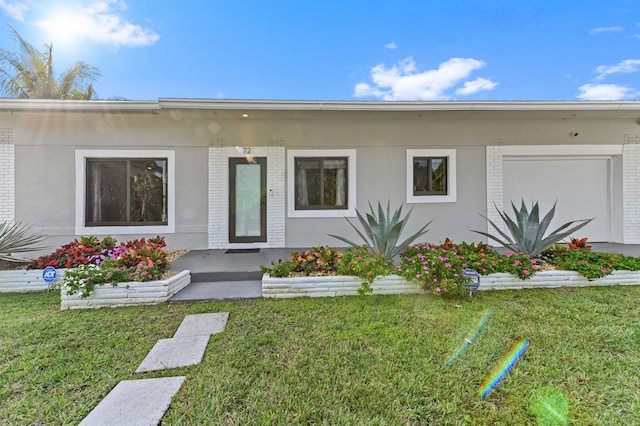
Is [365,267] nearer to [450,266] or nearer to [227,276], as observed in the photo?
[450,266]

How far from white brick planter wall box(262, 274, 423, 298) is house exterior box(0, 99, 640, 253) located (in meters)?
2.70

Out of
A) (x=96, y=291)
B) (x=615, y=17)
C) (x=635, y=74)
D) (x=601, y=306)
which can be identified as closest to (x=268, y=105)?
(x=96, y=291)

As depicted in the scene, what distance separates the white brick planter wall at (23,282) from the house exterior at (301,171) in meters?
2.13

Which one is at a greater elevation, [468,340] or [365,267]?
[365,267]

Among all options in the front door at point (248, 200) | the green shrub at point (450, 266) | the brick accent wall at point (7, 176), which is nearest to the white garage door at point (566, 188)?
the green shrub at point (450, 266)

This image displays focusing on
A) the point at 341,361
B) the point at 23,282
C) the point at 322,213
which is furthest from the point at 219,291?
the point at 322,213

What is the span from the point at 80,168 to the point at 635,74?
50.0ft

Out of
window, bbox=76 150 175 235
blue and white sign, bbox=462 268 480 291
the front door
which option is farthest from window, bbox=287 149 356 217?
blue and white sign, bbox=462 268 480 291

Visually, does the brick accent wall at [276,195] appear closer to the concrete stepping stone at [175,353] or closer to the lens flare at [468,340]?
the concrete stepping stone at [175,353]

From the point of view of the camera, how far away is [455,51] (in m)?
9.56

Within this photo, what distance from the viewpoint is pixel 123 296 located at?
3.42 m

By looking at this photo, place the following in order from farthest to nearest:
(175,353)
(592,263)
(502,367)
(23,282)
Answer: (592,263), (23,282), (175,353), (502,367)

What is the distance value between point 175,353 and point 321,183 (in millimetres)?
4700

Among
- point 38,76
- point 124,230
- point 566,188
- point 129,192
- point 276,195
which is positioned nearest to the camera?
point 124,230
